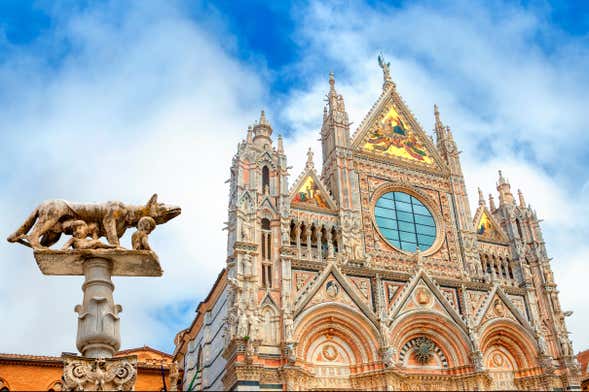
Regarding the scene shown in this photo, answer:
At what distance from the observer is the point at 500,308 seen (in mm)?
26109

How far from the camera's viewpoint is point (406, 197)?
2861 cm

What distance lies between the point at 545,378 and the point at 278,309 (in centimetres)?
1182

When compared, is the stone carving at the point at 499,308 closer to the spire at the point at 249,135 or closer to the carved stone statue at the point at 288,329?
the carved stone statue at the point at 288,329

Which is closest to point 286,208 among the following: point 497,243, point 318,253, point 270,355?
point 318,253

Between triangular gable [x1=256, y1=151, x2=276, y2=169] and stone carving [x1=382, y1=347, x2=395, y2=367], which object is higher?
triangular gable [x1=256, y1=151, x2=276, y2=169]

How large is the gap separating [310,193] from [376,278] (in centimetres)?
474

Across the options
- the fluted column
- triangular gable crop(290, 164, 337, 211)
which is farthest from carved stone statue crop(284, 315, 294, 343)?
triangular gable crop(290, 164, 337, 211)

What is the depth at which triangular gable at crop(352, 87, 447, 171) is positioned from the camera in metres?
29.1

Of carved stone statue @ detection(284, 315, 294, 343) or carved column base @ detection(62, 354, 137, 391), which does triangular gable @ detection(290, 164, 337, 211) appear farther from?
carved column base @ detection(62, 354, 137, 391)

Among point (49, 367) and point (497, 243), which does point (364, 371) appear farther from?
point (49, 367)

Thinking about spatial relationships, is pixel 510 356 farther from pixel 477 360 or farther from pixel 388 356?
pixel 388 356

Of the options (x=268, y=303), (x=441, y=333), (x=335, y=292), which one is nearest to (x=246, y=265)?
(x=268, y=303)

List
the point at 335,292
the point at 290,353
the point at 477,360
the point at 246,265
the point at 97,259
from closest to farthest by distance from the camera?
the point at 97,259 < the point at 290,353 < the point at 246,265 < the point at 335,292 < the point at 477,360

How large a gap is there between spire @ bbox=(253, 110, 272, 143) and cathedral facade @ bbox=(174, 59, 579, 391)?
12cm
